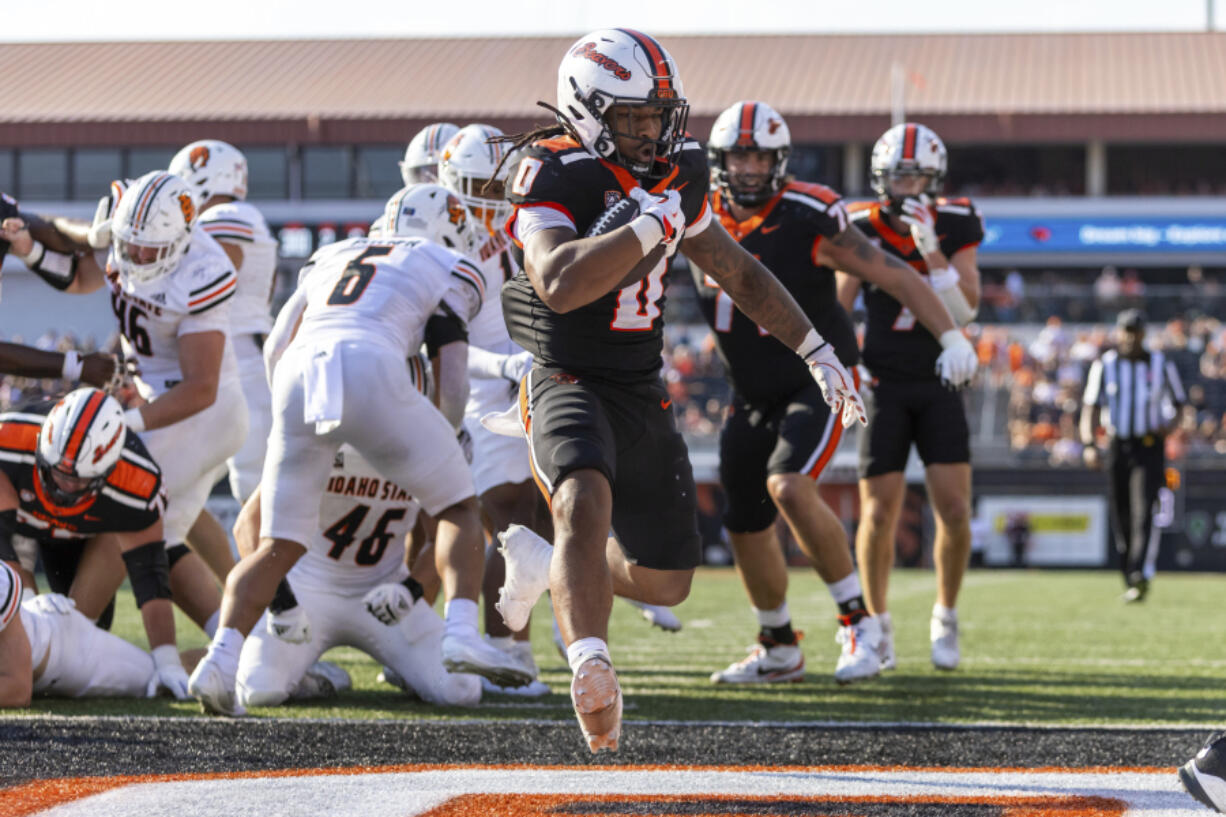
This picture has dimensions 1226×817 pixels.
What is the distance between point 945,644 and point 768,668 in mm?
814

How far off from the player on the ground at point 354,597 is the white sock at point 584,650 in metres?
1.48

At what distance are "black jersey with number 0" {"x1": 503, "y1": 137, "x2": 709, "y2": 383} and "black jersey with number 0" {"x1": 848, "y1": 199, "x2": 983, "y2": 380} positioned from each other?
2.40 meters

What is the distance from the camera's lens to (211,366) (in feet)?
16.7

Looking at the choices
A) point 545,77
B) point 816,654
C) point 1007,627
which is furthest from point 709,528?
point 545,77

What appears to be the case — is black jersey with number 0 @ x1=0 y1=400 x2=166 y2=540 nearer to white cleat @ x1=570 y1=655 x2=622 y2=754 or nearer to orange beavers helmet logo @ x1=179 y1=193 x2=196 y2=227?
orange beavers helmet logo @ x1=179 y1=193 x2=196 y2=227

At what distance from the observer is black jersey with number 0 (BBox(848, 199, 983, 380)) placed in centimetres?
594

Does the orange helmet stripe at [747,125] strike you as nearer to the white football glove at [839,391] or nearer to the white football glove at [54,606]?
the white football glove at [839,391]

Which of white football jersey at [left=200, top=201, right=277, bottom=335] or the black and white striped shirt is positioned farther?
the black and white striped shirt

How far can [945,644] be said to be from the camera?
5797mm

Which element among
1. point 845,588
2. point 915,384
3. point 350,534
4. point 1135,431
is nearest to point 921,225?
point 915,384

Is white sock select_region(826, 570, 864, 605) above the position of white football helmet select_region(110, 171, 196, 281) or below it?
below

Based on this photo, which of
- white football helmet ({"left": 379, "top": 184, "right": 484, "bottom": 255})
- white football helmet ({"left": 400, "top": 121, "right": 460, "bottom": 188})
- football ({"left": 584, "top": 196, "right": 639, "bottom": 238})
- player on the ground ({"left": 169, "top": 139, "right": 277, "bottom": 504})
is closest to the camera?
football ({"left": 584, "top": 196, "right": 639, "bottom": 238})

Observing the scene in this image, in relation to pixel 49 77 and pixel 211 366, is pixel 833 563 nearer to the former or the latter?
pixel 211 366

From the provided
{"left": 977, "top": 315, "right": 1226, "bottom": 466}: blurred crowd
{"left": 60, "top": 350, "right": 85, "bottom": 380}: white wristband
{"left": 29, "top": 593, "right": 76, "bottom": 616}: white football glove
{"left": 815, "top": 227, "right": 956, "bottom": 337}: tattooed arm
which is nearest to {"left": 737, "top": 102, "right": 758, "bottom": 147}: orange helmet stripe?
{"left": 815, "top": 227, "right": 956, "bottom": 337}: tattooed arm
